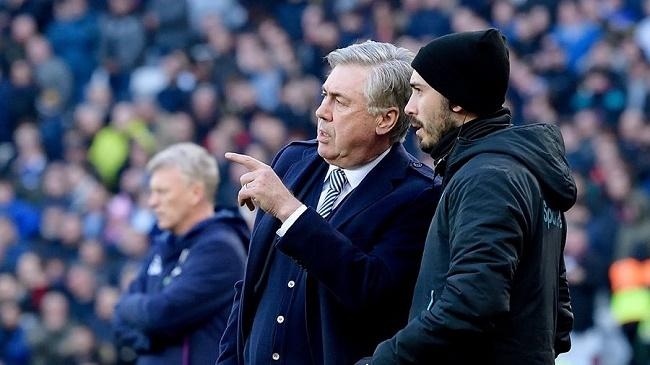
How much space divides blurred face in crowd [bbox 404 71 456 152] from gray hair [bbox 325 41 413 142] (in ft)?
1.24

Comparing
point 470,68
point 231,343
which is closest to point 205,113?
point 231,343

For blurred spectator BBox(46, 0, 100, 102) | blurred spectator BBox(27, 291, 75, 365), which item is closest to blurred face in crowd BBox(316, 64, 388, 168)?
blurred spectator BBox(27, 291, 75, 365)

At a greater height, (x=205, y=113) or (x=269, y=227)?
(x=269, y=227)

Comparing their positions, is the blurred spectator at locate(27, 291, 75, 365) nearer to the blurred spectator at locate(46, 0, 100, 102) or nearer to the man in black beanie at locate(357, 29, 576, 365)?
the blurred spectator at locate(46, 0, 100, 102)

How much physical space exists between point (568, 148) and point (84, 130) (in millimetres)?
6056

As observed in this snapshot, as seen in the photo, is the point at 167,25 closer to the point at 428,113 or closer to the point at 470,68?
the point at 428,113

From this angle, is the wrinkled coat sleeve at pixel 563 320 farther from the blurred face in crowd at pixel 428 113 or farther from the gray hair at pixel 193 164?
the gray hair at pixel 193 164

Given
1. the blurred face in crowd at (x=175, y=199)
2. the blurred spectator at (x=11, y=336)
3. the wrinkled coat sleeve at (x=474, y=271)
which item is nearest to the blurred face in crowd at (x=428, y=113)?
the wrinkled coat sleeve at (x=474, y=271)

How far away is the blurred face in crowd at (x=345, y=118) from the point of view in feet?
16.6

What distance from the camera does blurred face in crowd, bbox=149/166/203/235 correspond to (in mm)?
7164

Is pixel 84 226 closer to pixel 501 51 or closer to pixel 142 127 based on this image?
pixel 142 127

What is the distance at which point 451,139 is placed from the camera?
4.59 m

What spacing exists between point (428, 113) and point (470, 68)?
0.21m

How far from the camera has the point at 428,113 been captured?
4609mm
